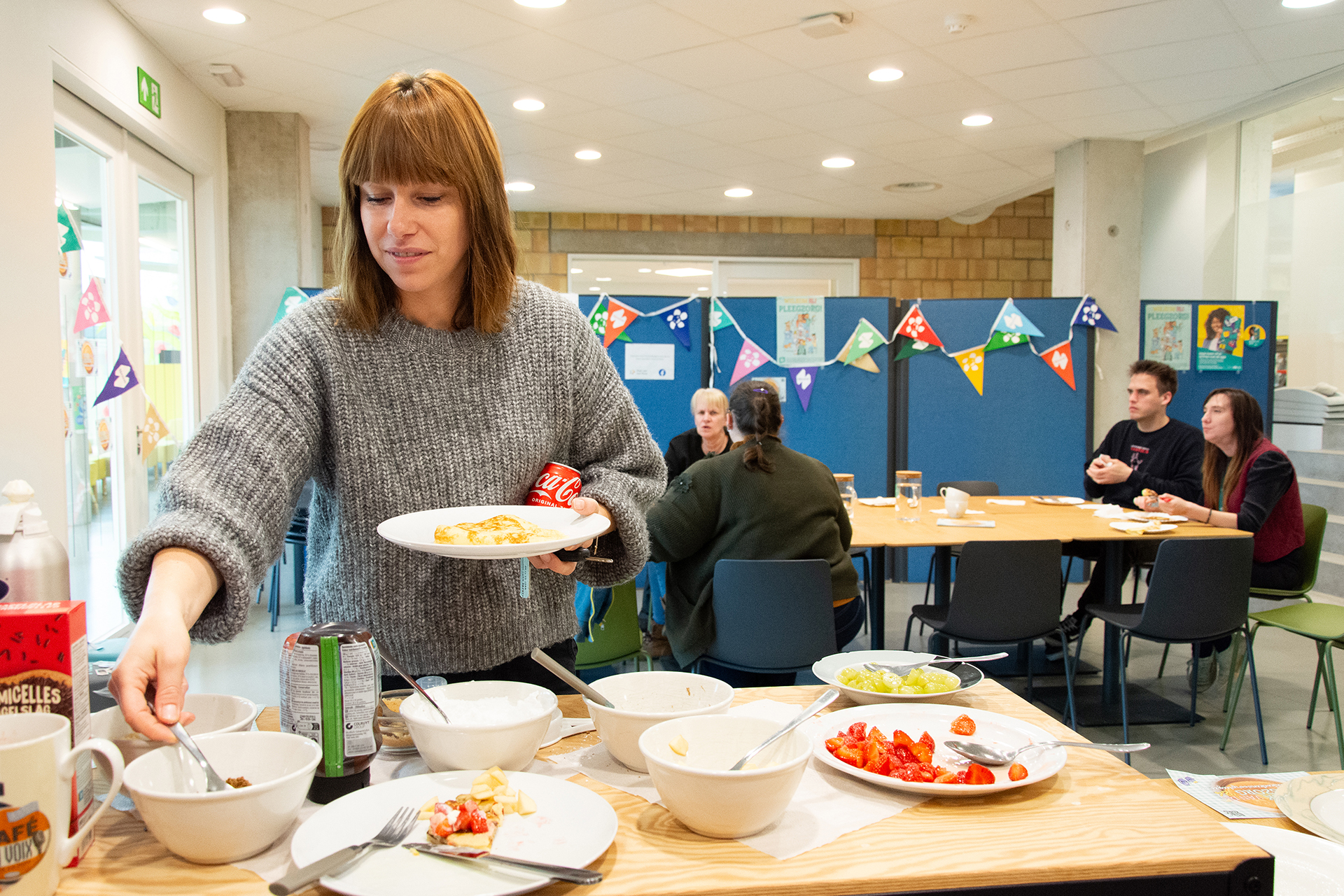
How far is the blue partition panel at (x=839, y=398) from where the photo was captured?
5.60 meters

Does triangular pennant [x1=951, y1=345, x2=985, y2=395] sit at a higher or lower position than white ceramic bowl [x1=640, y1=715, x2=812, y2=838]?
higher

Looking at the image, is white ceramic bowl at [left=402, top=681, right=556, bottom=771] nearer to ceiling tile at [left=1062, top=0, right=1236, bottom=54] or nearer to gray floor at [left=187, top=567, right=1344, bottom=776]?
gray floor at [left=187, top=567, right=1344, bottom=776]

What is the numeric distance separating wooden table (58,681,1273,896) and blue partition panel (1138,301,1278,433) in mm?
5626

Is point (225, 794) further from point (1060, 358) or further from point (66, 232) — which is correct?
point (1060, 358)

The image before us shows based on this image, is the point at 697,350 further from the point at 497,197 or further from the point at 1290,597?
the point at 497,197

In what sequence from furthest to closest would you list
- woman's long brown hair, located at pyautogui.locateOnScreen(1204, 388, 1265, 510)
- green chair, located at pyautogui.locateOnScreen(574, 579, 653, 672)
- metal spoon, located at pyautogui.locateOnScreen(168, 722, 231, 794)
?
woman's long brown hair, located at pyautogui.locateOnScreen(1204, 388, 1265, 510) → green chair, located at pyautogui.locateOnScreen(574, 579, 653, 672) → metal spoon, located at pyautogui.locateOnScreen(168, 722, 231, 794)

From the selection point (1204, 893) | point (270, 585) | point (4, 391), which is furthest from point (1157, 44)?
point (270, 585)

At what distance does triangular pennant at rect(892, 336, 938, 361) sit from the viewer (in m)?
5.66

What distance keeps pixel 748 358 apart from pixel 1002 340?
162 cm

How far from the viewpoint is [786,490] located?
9.68ft

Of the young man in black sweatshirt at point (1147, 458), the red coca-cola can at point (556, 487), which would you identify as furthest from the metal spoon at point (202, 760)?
the young man in black sweatshirt at point (1147, 458)

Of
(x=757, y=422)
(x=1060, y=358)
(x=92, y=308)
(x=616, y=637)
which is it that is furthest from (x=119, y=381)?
(x=1060, y=358)

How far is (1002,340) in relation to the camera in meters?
5.66

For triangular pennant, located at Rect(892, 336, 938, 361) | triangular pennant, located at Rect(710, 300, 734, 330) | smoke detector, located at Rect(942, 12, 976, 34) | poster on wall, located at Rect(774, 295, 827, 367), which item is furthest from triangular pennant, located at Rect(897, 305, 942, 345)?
smoke detector, located at Rect(942, 12, 976, 34)
